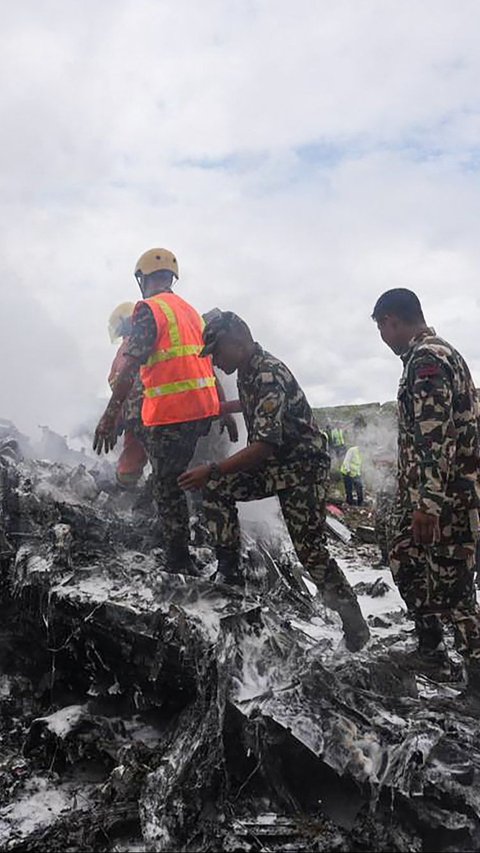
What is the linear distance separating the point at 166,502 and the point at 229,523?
58 centimetres

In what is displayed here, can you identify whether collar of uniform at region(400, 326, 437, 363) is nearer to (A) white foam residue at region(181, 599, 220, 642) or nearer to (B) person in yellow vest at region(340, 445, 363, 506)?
(A) white foam residue at region(181, 599, 220, 642)

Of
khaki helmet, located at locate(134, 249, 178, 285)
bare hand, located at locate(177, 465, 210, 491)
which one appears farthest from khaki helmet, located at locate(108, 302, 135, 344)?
bare hand, located at locate(177, 465, 210, 491)

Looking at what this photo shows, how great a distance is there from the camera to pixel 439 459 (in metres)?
2.78

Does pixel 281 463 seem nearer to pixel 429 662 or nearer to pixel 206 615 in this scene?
pixel 206 615

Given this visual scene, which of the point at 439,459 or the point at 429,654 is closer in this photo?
the point at 439,459

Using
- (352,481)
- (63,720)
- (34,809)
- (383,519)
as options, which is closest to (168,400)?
(63,720)

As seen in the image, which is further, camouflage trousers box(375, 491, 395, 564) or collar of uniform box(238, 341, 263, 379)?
camouflage trousers box(375, 491, 395, 564)

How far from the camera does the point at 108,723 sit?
3.05 meters

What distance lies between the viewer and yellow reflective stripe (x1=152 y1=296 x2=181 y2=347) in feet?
12.8

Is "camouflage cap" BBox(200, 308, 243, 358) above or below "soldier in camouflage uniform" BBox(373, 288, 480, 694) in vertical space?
above

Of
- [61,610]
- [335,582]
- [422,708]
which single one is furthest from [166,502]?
[422,708]

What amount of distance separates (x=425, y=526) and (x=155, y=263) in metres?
2.64

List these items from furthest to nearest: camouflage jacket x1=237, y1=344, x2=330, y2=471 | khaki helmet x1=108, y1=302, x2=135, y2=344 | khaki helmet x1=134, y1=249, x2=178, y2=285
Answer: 1. khaki helmet x1=108, y1=302, x2=135, y2=344
2. khaki helmet x1=134, y1=249, x2=178, y2=285
3. camouflage jacket x1=237, y1=344, x2=330, y2=471

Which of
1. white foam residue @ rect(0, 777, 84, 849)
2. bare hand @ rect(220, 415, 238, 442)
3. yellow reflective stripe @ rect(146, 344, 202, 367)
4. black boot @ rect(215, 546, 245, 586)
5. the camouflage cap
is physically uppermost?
yellow reflective stripe @ rect(146, 344, 202, 367)
